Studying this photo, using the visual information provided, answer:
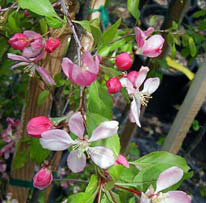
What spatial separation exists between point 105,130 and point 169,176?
137 millimetres

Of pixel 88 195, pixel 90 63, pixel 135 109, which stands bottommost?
pixel 88 195

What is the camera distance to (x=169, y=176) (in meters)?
0.56

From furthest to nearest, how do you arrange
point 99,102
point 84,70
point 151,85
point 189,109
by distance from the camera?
point 189,109, point 151,85, point 99,102, point 84,70

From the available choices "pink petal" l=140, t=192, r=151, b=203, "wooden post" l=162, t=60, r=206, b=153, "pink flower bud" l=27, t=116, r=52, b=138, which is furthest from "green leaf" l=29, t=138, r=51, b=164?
"wooden post" l=162, t=60, r=206, b=153

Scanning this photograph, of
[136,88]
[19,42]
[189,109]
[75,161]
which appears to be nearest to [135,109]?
[136,88]

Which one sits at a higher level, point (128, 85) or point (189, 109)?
point (128, 85)

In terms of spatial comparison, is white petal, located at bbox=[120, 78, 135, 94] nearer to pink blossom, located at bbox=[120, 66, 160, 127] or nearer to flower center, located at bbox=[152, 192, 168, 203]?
pink blossom, located at bbox=[120, 66, 160, 127]

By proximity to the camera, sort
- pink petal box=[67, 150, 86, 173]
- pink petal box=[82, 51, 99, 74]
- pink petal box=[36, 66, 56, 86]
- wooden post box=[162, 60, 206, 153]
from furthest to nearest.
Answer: wooden post box=[162, 60, 206, 153]
pink petal box=[36, 66, 56, 86]
pink petal box=[67, 150, 86, 173]
pink petal box=[82, 51, 99, 74]

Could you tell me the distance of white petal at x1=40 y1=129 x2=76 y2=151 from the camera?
21.6 inches

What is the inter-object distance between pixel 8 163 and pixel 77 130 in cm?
111

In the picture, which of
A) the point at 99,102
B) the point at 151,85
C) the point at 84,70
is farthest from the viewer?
the point at 151,85

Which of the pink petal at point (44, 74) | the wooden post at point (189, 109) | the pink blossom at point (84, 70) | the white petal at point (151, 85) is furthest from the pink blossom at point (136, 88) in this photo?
the wooden post at point (189, 109)

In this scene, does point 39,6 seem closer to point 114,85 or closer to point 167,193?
point 114,85

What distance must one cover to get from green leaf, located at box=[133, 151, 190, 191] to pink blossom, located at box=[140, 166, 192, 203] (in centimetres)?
4
